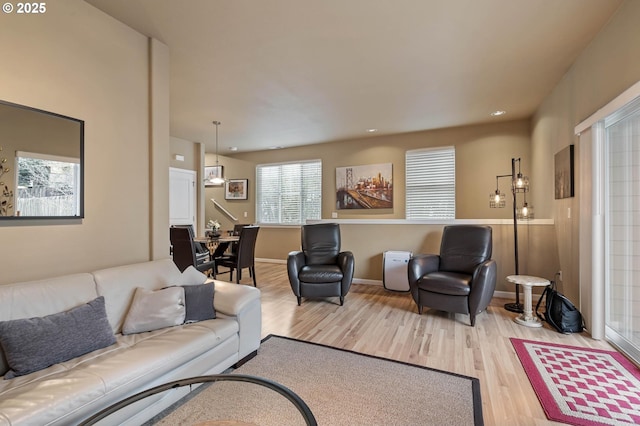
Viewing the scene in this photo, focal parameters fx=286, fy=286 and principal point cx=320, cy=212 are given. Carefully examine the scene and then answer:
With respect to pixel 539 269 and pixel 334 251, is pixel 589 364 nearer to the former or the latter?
pixel 539 269

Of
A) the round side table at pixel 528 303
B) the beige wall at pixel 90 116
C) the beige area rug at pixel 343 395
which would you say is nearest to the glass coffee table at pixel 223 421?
the beige area rug at pixel 343 395

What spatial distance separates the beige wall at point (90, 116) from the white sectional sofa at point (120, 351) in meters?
0.33

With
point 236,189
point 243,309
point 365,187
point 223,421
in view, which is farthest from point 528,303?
point 236,189

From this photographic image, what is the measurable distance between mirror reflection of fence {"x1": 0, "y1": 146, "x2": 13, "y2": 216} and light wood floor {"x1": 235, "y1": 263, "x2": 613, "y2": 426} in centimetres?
221

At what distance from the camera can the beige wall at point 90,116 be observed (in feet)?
6.22

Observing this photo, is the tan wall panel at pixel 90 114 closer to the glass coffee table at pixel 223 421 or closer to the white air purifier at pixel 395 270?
the glass coffee table at pixel 223 421

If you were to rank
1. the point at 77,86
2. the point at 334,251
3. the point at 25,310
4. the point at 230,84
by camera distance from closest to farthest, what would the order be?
the point at 25,310 < the point at 77,86 < the point at 230,84 < the point at 334,251

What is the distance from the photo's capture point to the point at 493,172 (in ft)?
16.5

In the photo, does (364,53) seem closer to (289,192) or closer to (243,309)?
(243,309)

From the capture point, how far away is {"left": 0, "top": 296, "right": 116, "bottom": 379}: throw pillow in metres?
1.44

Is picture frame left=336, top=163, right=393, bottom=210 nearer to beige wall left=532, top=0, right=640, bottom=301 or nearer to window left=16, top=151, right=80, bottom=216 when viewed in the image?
beige wall left=532, top=0, right=640, bottom=301

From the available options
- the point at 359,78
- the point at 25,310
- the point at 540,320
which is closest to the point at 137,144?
the point at 25,310

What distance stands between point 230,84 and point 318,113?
1.47 m

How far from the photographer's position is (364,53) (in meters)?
2.85
